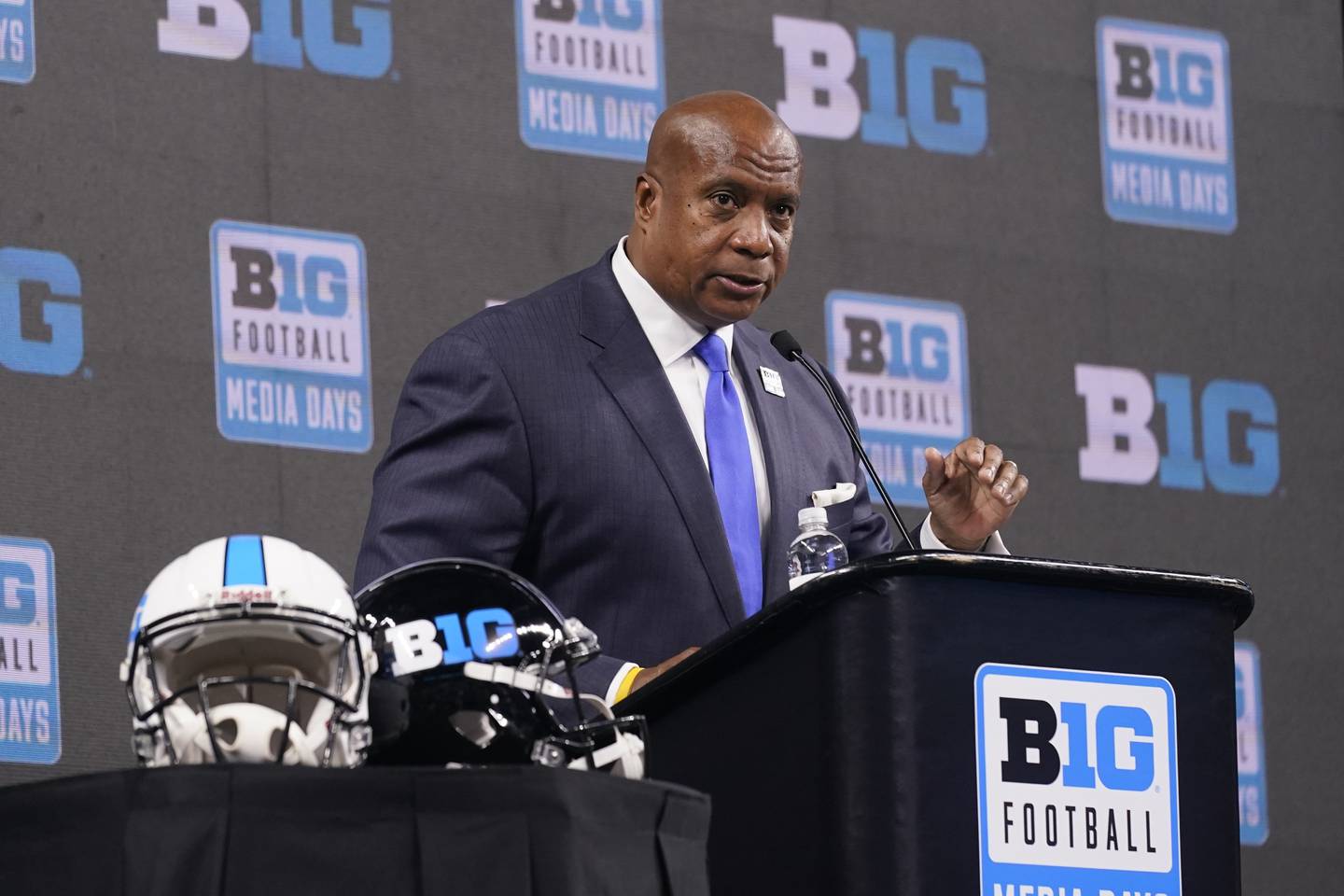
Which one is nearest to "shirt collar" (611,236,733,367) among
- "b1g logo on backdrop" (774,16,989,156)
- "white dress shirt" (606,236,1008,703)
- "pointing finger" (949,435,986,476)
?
"white dress shirt" (606,236,1008,703)

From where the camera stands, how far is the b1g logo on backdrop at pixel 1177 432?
4.72 m

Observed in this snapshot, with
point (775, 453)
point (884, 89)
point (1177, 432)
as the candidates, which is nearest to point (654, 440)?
point (775, 453)

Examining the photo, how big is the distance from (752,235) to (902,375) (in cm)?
160

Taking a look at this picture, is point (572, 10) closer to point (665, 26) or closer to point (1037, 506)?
point (665, 26)

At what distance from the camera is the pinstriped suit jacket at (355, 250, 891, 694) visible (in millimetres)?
2787

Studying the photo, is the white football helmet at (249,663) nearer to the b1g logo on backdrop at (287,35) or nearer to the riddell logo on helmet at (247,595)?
the riddell logo on helmet at (247,595)

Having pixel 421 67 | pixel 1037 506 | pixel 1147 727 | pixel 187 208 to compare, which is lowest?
pixel 1147 727

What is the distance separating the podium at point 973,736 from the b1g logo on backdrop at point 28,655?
1.66 metres

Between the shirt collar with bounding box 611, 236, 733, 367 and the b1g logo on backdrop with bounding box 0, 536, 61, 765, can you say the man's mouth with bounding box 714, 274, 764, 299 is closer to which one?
the shirt collar with bounding box 611, 236, 733, 367

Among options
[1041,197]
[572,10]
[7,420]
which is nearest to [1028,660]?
[7,420]

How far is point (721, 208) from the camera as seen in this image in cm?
300

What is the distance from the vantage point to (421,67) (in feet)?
13.6

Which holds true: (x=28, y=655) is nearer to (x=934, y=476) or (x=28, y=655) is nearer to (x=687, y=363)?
(x=687, y=363)

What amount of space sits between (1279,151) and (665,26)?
1554mm
